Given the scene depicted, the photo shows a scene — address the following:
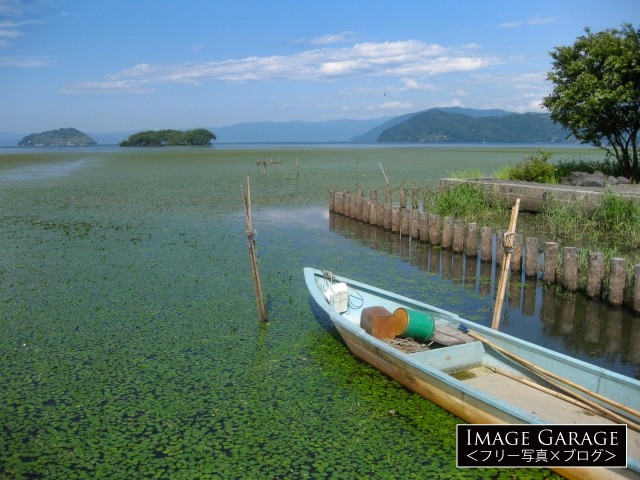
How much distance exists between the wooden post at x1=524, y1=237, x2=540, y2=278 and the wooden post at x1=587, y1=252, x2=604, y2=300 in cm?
122

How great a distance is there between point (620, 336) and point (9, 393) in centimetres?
734

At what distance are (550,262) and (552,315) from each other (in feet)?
4.90

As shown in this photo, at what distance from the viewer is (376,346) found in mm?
6117

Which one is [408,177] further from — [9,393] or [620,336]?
[9,393]

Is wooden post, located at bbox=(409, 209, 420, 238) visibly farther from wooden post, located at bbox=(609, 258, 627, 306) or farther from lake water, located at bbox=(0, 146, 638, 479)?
wooden post, located at bbox=(609, 258, 627, 306)

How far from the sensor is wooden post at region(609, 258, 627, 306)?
8.36 meters

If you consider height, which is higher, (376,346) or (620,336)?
(376,346)

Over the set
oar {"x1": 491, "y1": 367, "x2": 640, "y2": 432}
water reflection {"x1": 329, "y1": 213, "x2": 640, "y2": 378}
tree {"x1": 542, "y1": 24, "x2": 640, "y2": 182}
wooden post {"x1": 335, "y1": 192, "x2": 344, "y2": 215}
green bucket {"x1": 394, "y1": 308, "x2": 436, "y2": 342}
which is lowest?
water reflection {"x1": 329, "y1": 213, "x2": 640, "y2": 378}

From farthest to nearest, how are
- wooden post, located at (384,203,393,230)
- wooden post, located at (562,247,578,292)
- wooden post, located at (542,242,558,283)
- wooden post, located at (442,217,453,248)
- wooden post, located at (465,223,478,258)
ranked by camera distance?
wooden post, located at (384,203,393,230), wooden post, located at (442,217,453,248), wooden post, located at (465,223,478,258), wooden post, located at (542,242,558,283), wooden post, located at (562,247,578,292)

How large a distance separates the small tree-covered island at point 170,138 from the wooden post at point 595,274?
10735 cm

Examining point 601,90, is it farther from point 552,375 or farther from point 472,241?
point 552,375

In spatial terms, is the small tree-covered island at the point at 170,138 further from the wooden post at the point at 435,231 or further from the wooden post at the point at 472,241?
the wooden post at the point at 472,241

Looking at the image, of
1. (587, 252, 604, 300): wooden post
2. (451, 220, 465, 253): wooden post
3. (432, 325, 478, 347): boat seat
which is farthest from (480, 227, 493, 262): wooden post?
(432, 325, 478, 347): boat seat

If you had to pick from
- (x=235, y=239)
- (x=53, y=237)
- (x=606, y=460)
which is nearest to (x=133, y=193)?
(x=53, y=237)
